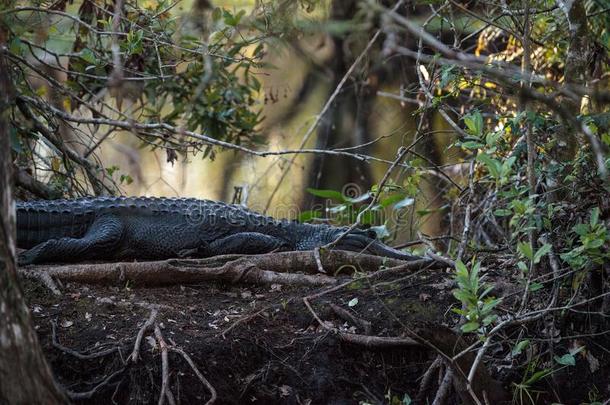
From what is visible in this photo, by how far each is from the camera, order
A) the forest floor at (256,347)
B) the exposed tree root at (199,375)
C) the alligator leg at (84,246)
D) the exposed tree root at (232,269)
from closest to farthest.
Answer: the exposed tree root at (199,375) → the forest floor at (256,347) → the exposed tree root at (232,269) → the alligator leg at (84,246)

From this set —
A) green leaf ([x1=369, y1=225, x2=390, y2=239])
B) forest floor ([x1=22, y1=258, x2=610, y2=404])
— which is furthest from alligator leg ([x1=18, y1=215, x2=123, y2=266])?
green leaf ([x1=369, y1=225, x2=390, y2=239])

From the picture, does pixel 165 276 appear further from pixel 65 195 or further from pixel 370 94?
pixel 370 94

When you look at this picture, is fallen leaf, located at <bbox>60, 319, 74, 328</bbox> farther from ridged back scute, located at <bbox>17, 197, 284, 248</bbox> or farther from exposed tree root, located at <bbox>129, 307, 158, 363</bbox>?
ridged back scute, located at <bbox>17, 197, 284, 248</bbox>

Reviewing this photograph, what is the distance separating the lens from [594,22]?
409cm

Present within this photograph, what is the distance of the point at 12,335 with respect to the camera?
87.0 inches

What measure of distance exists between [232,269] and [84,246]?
1.07 m

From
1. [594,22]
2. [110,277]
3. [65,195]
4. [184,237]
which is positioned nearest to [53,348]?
[110,277]

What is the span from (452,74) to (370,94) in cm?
511

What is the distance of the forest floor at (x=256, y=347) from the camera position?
3.54 metres

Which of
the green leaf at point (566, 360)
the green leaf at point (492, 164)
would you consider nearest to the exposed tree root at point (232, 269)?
the green leaf at point (566, 360)

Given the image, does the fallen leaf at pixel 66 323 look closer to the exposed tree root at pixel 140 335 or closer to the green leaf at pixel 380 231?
the exposed tree root at pixel 140 335

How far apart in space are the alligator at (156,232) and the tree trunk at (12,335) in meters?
2.57

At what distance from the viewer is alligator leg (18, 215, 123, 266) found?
187 inches

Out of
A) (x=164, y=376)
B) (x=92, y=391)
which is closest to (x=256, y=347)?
(x=164, y=376)
